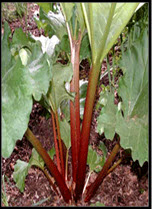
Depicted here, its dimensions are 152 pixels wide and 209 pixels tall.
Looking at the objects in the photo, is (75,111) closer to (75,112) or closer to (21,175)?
(75,112)

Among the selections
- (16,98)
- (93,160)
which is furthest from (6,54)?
(93,160)

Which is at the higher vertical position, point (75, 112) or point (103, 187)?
point (75, 112)

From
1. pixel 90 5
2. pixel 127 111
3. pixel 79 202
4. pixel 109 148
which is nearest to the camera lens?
pixel 90 5

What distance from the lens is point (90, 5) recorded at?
842 millimetres

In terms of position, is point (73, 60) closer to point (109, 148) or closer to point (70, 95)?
point (70, 95)

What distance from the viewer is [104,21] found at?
2.89 feet

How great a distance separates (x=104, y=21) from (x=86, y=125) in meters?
0.36

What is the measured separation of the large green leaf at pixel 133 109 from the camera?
2.88 ft

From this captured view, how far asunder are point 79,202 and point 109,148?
31 centimetres

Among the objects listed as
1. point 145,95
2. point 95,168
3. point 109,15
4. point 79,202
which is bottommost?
point 79,202

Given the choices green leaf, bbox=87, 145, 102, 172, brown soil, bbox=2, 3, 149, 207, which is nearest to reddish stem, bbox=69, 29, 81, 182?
green leaf, bbox=87, 145, 102, 172

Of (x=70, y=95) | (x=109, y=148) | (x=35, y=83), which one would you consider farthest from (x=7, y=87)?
(x=109, y=148)

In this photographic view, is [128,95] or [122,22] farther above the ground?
[122,22]

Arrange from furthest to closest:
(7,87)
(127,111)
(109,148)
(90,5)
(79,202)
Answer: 1. (109,148)
2. (79,202)
3. (127,111)
4. (90,5)
5. (7,87)
